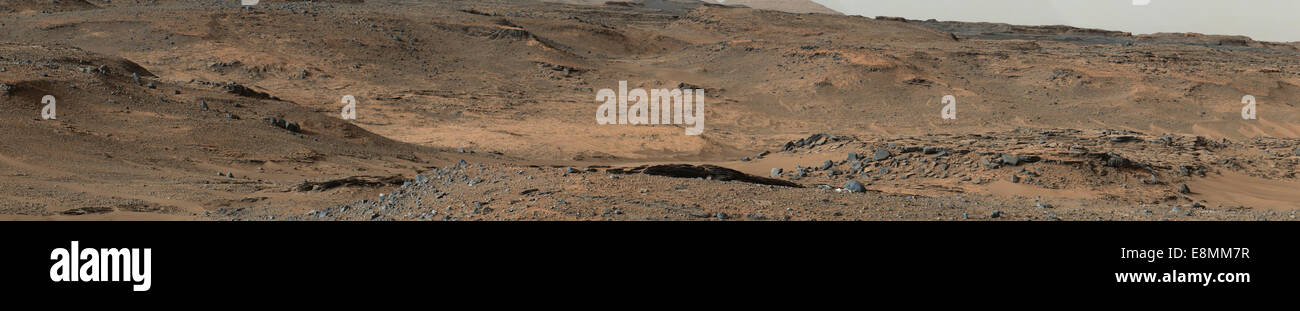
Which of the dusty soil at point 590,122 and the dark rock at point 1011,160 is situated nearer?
the dusty soil at point 590,122

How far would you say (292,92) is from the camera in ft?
74.9

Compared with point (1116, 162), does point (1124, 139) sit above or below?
above

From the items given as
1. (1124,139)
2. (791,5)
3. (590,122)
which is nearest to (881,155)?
(1124,139)

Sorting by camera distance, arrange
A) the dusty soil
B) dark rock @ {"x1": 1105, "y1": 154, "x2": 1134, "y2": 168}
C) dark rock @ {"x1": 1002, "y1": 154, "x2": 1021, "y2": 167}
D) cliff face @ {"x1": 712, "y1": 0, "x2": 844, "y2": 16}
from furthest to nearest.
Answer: cliff face @ {"x1": 712, "y1": 0, "x2": 844, "y2": 16} < dark rock @ {"x1": 1105, "y1": 154, "x2": 1134, "y2": 168} < dark rock @ {"x1": 1002, "y1": 154, "x2": 1021, "y2": 167} < the dusty soil

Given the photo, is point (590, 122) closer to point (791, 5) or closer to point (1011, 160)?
point (1011, 160)

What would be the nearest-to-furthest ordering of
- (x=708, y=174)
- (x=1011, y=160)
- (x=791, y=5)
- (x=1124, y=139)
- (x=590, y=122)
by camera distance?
(x=708, y=174) → (x=1011, y=160) → (x=1124, y=139) → (x=590, y=122) → (x=791, y=5)

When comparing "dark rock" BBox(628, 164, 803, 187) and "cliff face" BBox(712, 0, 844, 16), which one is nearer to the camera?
"dark rock" BBox(628, 164, 803, 187)

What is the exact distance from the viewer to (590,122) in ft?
72.2

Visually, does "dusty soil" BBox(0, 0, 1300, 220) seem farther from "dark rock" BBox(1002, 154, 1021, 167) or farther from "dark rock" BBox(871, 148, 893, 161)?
"dark rock" BBox(1002, 154, 1021, 167)

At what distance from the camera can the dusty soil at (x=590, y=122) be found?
27.4 ft

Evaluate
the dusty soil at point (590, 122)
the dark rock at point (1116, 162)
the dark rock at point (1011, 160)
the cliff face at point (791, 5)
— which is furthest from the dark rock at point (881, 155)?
the cliff face at point (791, 5)

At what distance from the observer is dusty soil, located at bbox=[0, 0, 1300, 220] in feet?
27.4

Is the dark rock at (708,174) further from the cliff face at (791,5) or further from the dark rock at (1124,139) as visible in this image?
the cliff face at (791,5)

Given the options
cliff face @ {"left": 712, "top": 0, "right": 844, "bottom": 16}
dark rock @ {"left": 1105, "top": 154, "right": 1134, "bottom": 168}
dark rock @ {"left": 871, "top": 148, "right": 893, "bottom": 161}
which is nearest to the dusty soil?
dark rock @ {"left": 871, "top": 148, "right": 893, "bottom": 161}
